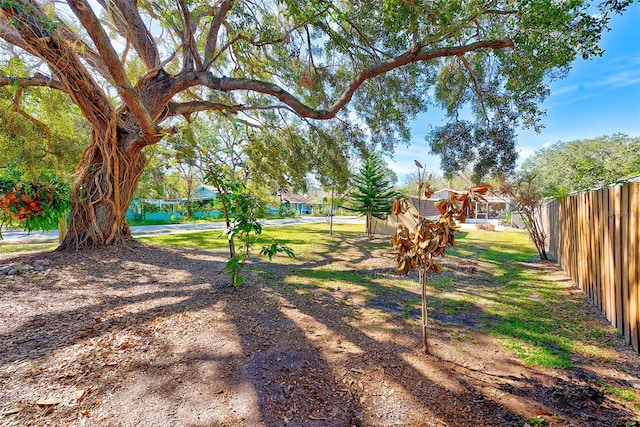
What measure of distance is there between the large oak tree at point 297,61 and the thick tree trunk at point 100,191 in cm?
2

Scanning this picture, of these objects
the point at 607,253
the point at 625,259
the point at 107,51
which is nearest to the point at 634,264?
the point at 625,259

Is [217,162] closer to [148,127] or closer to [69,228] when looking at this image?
[148,127]

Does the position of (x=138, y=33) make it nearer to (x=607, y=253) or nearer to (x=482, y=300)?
(x=482, y=300)

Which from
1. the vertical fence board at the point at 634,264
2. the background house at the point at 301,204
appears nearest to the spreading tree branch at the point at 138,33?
the vertical fence board at the point at 634,264

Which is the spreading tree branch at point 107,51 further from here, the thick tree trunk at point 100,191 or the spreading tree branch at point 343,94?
the thick tree trunk at point 100,191

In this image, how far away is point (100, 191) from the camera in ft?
19.5

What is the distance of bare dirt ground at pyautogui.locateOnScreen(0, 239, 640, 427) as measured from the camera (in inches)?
65.4

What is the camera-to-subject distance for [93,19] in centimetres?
362

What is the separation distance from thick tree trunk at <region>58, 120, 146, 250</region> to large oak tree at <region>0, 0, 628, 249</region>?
2 cm

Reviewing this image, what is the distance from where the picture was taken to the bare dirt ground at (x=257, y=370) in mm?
1662

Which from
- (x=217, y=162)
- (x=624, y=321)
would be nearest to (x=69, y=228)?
(x=217, y=162)

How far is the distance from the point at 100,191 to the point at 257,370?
6.05 meters

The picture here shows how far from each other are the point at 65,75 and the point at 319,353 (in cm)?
599

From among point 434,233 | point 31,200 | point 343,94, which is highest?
point 343,94
